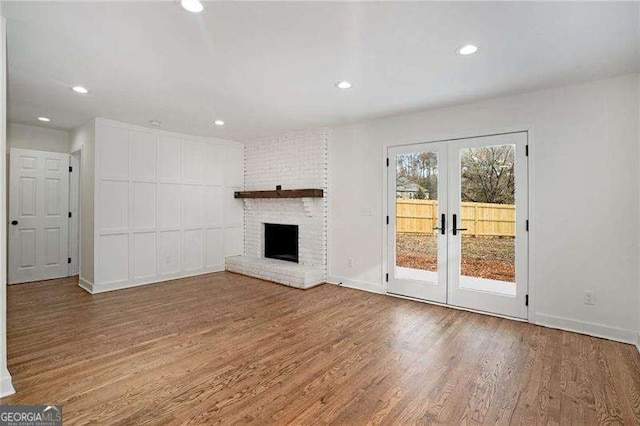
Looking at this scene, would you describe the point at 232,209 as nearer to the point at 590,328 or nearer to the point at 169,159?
the point at 169,159

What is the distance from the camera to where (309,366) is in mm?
2475

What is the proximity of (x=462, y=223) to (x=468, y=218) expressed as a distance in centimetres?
9

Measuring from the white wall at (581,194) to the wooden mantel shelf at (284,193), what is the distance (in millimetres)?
2105

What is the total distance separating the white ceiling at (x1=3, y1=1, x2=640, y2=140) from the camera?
204 centimetres

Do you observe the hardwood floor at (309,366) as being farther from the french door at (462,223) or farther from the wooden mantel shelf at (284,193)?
the wooden mantel shelf at (284,193)

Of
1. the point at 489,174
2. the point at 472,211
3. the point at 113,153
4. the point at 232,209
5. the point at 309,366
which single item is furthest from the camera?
the point at 232,209

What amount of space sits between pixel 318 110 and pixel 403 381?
3.19 meters

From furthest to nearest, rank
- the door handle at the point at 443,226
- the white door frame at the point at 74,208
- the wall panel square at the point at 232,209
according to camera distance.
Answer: the wall panel square at the point at 232,209
the white door frame at the point at 74,208
the door handle at the point at 443,226

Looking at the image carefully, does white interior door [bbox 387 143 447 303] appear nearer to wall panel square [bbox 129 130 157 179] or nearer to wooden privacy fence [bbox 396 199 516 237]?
wooden privacy fence [bbox 396 199 516 237]

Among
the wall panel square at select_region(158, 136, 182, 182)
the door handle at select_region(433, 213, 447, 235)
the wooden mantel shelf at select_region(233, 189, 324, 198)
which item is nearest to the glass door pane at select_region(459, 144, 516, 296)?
the door handle at select_region(433, 213, 447, 235)

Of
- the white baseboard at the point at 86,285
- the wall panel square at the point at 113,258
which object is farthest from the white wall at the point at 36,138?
the white baseboard at the point at 86,285

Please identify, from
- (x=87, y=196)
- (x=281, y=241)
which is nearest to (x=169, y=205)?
(x=87, y=196)

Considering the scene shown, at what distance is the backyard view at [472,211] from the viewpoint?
11.7ft

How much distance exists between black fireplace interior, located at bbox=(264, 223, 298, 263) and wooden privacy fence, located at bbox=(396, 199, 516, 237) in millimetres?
2078
